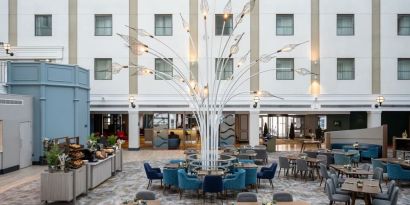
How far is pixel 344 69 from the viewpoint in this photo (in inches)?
1057

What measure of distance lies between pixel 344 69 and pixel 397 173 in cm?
1287

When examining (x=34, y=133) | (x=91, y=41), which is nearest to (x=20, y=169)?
(x=34, y=133)

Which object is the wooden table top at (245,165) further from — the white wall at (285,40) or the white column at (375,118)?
the white column at (375,118)

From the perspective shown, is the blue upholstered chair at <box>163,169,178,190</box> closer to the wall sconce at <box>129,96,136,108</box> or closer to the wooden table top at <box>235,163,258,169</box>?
the wooden table top at <box>235,163,258,169</box>

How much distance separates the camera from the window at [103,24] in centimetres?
2708

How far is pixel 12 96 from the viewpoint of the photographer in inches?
760

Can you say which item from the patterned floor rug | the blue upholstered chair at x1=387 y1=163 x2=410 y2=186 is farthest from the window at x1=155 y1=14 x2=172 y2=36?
the blue upholstered chair at x1=387 y1=163 x2=410 y2=186

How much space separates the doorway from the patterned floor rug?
444 centimetres

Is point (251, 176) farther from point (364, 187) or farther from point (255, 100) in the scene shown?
point (255, 100)

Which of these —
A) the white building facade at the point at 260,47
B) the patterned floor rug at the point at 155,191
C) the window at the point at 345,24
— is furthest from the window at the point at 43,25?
the window at the point at 345,24

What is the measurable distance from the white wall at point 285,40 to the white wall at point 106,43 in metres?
9.28

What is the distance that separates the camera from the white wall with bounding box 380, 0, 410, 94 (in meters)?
26.7

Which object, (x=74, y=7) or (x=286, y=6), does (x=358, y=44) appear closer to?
(x=286, y=6)

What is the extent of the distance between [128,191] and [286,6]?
1786 centimetres
